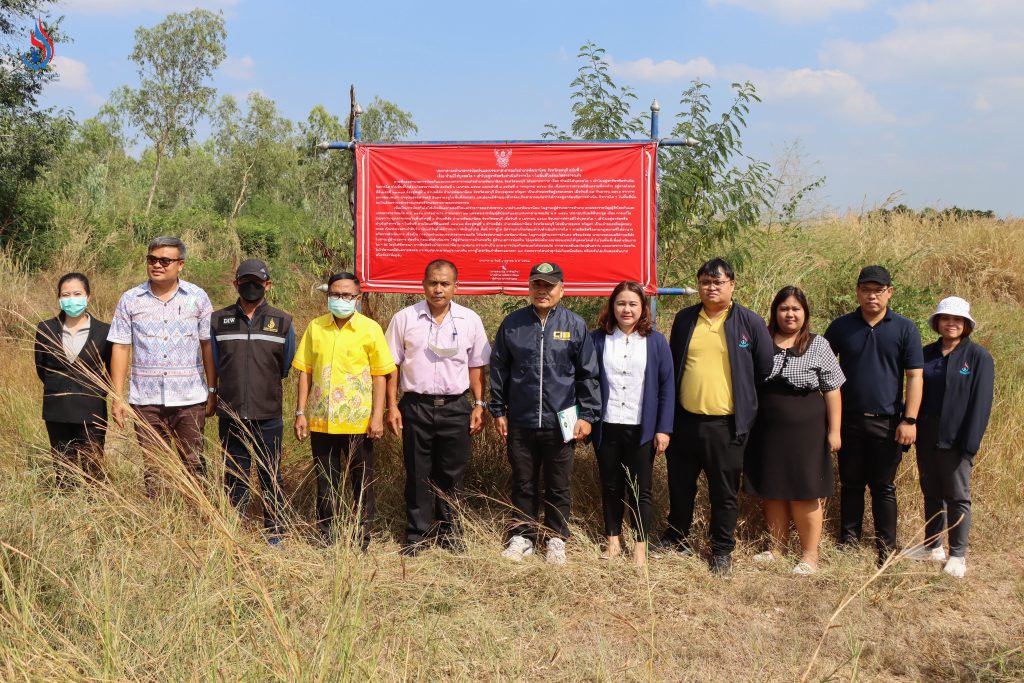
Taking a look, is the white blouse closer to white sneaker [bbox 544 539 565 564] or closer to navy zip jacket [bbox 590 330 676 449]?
navy zip jacket [bbox 590 330 676 449]

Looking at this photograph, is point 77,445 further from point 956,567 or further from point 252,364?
point 956,567

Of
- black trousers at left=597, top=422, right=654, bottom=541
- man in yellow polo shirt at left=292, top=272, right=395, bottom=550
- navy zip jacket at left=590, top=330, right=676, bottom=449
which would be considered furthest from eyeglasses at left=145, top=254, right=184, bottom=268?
navy zip jacket at left=590, top=330, right=676, bottom=449

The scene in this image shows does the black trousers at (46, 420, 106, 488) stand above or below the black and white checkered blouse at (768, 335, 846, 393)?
below

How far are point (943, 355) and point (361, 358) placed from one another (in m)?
3.32

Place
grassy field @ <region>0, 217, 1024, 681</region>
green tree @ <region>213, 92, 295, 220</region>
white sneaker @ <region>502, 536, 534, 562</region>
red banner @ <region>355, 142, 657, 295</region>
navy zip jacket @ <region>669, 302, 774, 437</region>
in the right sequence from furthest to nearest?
green tree @ <region>213, 92, 295, 220</region>, red banner @ <region>355, 142, 657, 295</region>, white sneaker @ <region>502, 536, 534, 562</region>, navy zip jacket @ <region>669, 302, 774, 437</region>, grassy field @ <region>0, 217, 1024, 681</region>

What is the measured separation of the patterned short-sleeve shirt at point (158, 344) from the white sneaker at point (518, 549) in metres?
1.96

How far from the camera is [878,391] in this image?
4.43 meters

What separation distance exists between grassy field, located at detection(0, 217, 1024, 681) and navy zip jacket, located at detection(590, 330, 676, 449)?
791mm

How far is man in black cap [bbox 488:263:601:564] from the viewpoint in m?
4.45

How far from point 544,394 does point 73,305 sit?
8.81 ft

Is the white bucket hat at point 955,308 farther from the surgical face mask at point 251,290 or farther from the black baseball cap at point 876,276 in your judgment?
the surgical face mask at point 251,290

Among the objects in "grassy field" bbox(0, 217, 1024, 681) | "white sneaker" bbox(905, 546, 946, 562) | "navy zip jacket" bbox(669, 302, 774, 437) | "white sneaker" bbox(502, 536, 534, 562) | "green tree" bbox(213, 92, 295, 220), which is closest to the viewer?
"grassy field" bbox(0, 217, 1024, 681)

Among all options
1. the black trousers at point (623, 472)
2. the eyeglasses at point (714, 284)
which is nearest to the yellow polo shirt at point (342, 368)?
the black trousers at point (623, 472)

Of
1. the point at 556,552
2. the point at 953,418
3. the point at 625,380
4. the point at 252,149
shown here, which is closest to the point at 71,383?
the point at 556,552
